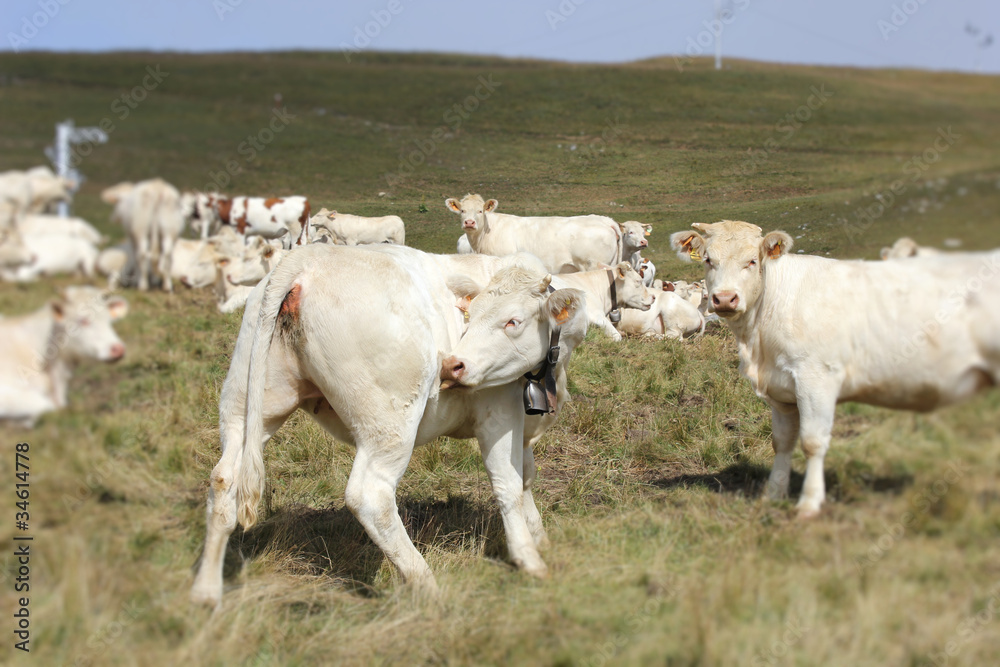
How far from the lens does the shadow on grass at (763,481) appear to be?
13.1 ft

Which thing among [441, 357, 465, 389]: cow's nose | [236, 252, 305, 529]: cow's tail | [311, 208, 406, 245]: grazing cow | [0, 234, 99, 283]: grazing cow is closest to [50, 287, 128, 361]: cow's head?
[0, 234, 99, 283]: grazing cow

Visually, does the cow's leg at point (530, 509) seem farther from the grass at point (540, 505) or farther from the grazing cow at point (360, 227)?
the grazing cow at point (360, 227)

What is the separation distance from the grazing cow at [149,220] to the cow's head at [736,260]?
3.45m

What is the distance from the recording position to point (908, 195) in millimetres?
4980

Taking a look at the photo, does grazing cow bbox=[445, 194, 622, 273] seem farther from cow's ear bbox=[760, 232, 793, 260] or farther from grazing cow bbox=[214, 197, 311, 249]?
cow's ear bbox=[760, 232, 793, 260]

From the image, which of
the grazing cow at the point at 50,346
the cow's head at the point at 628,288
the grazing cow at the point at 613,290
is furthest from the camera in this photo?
the cow's head at the point at 628,288

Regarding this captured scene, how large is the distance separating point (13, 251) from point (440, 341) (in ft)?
7.62

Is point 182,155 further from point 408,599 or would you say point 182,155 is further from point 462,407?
point 408,599

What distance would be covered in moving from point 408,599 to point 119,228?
259cm

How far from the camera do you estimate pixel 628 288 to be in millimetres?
12773

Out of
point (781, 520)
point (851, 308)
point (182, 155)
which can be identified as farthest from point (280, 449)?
point (851, 308)

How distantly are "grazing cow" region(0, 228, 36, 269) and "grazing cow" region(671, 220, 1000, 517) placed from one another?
3.97m

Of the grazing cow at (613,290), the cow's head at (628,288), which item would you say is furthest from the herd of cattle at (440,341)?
the cow's head at (628,288)

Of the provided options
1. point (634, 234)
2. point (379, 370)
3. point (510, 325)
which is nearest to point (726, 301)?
point (510, 325)
